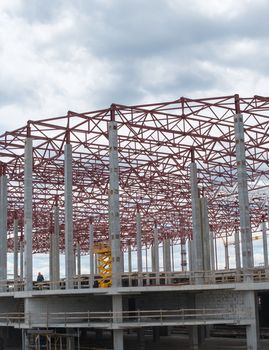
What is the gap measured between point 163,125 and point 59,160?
1048 cm

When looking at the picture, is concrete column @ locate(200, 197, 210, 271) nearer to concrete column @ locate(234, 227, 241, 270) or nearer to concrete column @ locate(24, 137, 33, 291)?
concrete column @ locate(234, 227, 241, 270)

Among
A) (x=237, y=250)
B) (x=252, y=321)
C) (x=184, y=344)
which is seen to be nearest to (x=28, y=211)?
(x=184, y=344)

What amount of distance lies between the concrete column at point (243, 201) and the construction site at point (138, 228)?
6 centimetres

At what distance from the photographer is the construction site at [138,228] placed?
32281 millimetres

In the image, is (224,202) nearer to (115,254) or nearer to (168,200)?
(168,200)

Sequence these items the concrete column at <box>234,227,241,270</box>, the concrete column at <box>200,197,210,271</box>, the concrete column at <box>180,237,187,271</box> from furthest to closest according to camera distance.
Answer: the concrete column at <box>180,237,187,271</box> → the concrete column at <box>234,227,241,270</box> → the concrete column at <box>200,197,210,271</box>

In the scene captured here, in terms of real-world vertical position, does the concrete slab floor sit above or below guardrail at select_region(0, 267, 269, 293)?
below

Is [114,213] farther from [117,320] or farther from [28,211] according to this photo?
[28,211]

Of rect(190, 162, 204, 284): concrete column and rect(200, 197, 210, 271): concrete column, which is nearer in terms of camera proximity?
rect(190, 162, 204, 284): concrete column

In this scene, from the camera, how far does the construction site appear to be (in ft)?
106

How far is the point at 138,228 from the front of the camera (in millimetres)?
57812

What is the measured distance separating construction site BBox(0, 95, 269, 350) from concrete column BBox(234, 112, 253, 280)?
61mm

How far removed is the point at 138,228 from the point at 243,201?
25.6 metres

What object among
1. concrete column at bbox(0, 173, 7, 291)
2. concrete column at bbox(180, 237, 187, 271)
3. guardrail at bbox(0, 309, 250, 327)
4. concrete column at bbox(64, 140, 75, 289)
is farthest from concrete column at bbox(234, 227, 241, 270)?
concrete column at bbox(0, 173, 7, 291)
